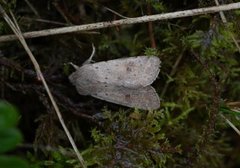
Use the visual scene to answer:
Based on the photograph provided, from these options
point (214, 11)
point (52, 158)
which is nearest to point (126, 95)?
point (52, 158)

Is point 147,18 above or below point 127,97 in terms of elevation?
above

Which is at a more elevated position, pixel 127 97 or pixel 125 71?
pixel 125 71

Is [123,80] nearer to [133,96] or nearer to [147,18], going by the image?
[133,96]

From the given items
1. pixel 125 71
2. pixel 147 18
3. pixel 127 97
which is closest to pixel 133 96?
pixel 127 97

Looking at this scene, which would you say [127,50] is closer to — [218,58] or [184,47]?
[184,47]

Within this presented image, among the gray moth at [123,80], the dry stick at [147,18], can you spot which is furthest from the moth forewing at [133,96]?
the dry stick at [147,18]

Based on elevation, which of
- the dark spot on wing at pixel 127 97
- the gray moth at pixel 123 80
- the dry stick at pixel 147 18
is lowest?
the dark spot on wing at pixel 127 97

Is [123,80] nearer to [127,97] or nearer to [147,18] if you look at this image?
[127,97]

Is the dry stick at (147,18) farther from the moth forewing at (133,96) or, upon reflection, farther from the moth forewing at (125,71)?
the moth forewing at (133,96)

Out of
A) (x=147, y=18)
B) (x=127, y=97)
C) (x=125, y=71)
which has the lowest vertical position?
(x=127, y=97)

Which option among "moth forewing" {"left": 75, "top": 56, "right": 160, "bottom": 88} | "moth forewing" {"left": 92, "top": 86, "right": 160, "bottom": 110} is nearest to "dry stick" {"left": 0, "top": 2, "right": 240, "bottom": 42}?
"moth forewing" {"left": 75, "top": 56, "right": 160, "bottom": 88}
